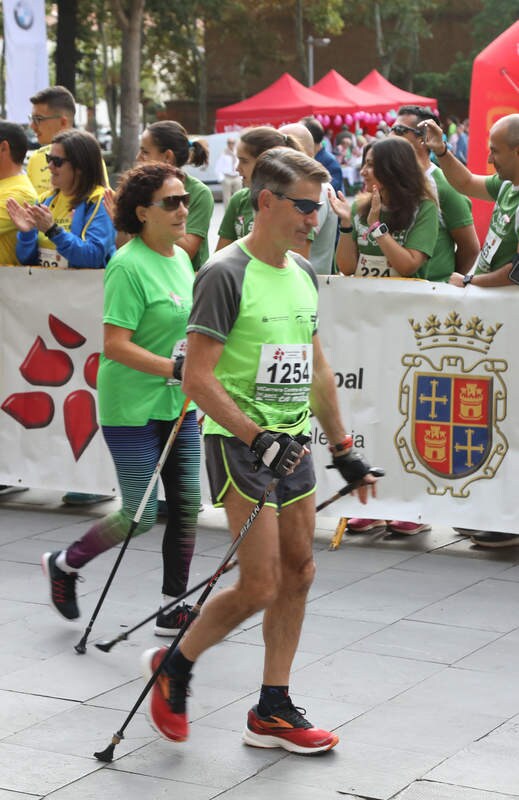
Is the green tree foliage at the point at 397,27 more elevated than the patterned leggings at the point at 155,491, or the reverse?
the green tree foliage at the point at 397,27

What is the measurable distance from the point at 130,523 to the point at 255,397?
1429mm

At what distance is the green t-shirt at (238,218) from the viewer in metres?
7.25

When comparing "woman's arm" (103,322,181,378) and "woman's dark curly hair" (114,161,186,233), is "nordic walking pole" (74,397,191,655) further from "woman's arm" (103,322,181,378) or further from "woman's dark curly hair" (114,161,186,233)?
"woman's dark curly hair" (114,161,186,233)

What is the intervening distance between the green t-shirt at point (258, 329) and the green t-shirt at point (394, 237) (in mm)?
2711

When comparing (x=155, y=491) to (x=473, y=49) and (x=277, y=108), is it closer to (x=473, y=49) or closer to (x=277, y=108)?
(x=277, y=108)

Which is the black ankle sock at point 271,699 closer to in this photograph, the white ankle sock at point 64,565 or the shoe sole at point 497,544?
the white ankle sock at point 64,565

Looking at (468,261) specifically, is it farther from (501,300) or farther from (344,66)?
(344,66)

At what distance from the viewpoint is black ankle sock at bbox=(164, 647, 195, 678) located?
14.6 feet

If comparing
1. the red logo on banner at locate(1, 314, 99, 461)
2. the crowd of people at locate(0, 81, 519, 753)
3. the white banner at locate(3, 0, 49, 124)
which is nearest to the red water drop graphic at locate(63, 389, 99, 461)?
the red logo on banner at locate(1, 314, 99, 461)

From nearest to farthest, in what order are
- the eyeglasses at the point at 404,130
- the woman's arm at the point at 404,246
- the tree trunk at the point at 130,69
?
the woman's arm at the point at 404,246
the eyeglasses at the point at 404,130
the tree trunk at the point at 130,69

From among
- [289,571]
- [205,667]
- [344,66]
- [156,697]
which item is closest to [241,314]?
[289,571]

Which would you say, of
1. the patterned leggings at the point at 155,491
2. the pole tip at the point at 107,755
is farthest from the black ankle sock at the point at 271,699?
the patterned leggings at the point at 155,491

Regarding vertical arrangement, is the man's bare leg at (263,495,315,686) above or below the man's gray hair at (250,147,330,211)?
below

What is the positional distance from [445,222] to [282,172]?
126 inches
